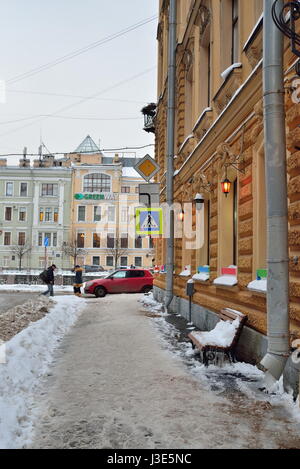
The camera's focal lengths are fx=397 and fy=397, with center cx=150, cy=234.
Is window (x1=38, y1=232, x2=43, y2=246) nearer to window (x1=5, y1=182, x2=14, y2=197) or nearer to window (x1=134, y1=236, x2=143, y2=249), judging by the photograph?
window (x1=5, y1=182, x2=14, y2=197)

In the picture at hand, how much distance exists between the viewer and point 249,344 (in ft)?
20.1

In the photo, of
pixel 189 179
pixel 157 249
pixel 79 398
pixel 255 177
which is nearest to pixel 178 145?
pixel 189 179

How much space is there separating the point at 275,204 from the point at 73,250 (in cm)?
4702

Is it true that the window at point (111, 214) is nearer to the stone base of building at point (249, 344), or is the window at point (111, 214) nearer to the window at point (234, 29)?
the stone base of building at point (249, 344)

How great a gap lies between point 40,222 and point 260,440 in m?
51.4

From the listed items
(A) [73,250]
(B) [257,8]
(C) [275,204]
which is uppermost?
(B) [257,8]

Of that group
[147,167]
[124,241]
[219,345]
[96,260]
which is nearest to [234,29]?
[147,167]

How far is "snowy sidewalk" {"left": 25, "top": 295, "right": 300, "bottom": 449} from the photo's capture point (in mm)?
3408

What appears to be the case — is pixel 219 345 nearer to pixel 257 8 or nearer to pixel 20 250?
pixel 257 8

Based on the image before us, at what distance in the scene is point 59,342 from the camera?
25.8ft

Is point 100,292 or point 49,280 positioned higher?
point 49,280

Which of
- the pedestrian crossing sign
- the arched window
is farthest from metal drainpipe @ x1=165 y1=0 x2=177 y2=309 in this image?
the arched window

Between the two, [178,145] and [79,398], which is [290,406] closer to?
[79,398]

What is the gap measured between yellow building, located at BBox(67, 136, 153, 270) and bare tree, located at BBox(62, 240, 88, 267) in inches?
27.0
